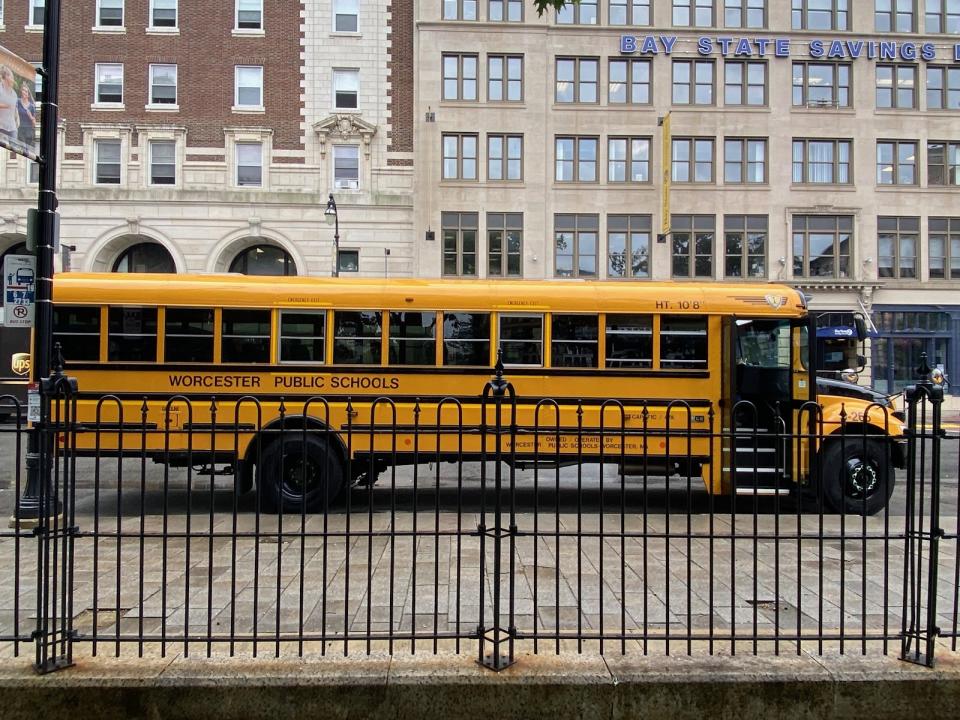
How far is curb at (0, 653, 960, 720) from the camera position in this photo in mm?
3254

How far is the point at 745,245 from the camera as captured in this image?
28516 millimetres

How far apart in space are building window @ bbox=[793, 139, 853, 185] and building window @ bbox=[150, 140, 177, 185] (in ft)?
90.9

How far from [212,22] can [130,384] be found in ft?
85.5

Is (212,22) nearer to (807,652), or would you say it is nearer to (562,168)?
(562,168)

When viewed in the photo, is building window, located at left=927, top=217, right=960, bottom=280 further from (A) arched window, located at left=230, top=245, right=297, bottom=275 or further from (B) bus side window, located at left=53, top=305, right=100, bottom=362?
(B) bus side window, located at left=53, top=305, right=100, bottom=362

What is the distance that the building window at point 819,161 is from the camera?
28.6 m

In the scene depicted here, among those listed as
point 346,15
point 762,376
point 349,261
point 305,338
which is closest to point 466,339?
point 305,338

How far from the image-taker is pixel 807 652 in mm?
3752

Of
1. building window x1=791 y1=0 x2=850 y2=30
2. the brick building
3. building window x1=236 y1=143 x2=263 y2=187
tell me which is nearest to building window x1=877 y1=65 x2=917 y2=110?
building window x1=791 y1=0 x2=850 y2=30

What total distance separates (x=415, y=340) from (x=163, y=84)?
85.8 ft

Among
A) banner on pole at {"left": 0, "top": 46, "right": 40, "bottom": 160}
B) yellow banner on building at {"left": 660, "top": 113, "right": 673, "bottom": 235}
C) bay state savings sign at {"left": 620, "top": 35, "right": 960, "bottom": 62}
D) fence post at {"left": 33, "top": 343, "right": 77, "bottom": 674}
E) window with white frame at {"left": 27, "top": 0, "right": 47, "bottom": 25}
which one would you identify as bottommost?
fence post at {"left": 33, "top": 343, "right": 77, "bottom": 674}

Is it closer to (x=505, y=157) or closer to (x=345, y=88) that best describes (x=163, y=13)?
(x=345, y=88)

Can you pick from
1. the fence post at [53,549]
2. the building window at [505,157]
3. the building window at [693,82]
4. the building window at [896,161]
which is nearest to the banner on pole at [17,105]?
the fence post at [53,549]

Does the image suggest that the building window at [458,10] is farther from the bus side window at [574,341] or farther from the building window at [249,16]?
the bus side window at [574,341]
